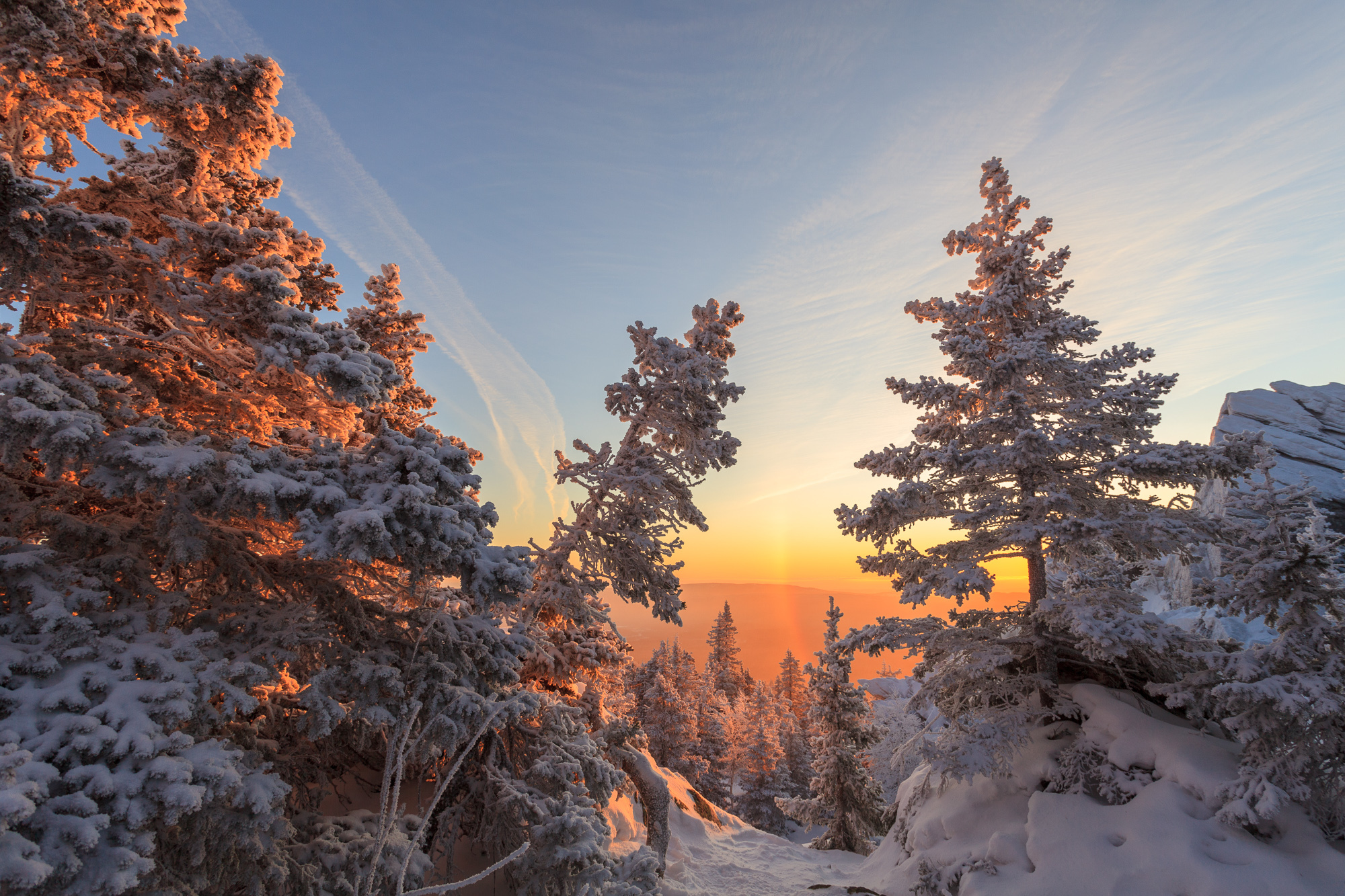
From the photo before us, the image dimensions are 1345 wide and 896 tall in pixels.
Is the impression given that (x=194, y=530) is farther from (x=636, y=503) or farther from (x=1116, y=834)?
(x=1116, y=834)

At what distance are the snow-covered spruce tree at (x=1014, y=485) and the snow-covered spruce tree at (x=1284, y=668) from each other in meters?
1.06

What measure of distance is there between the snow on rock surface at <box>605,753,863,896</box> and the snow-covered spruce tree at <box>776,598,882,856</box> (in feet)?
5.84

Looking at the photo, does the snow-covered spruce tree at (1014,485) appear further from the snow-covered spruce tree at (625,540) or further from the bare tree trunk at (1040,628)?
the snow-covered spruce tree at (625,540)

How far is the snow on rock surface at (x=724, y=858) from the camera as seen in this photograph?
43.9 feet

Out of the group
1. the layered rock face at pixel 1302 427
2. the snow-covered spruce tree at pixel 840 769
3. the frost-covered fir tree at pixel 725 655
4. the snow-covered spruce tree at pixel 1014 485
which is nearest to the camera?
the snow-covered spruce tree at pixel 1014 485

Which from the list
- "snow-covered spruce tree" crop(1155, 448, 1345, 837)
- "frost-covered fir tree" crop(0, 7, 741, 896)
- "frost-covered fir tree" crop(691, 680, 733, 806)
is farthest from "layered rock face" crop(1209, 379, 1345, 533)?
"frost-covered fir tree" crop(0, 7, 741, 896)

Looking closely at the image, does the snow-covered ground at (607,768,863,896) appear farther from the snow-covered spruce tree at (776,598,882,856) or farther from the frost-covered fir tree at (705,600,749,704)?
the frost-covered fir tree at (705,600,749,704)

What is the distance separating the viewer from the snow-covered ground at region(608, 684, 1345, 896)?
7086 mm

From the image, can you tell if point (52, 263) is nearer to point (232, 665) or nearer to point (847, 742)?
point (232, 665)

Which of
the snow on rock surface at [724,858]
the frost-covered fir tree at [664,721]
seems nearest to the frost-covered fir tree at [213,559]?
the snow on rock surface at [724,858]

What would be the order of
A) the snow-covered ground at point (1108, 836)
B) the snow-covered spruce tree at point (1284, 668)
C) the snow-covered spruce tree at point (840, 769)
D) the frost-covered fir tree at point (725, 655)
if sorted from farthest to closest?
the frost-covered fir tree at point (725, 655), the snow-covered spruce tree at point (840, 769), the snow-covered ground at point (1108, 836), the snow-covered spruce tree at point (1284, 668)

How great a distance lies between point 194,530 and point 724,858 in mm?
17588

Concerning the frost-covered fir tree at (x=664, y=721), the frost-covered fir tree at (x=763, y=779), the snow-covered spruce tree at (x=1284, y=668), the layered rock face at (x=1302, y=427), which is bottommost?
the frost-covered fir tree at (x=763, y=779)

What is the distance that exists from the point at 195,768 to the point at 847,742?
888 inches
